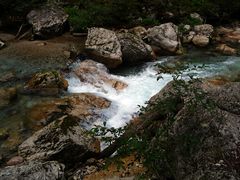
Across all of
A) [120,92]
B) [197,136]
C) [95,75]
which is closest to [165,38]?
[95,75]

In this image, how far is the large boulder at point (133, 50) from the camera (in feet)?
41.2

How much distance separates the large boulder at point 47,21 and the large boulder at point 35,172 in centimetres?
895

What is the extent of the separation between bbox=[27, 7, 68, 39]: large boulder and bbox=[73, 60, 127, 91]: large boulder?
314 cm

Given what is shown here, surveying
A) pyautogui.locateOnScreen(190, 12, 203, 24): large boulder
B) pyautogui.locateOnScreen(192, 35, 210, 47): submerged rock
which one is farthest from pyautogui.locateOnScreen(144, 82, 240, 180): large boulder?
pyautogui.locateOnScreen(190, 12, 203, 24): large boulder

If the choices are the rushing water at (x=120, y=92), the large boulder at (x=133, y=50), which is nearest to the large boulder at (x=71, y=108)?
the rushing water at (x=120, y=92)

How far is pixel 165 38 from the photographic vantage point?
1405 cm

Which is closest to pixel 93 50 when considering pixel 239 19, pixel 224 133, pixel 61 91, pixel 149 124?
pixel 61 91

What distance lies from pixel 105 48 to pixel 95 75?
128 centimetres

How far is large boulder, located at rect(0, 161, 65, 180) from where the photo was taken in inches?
234

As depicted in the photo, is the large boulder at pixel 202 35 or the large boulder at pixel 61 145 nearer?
the large boulder at pixel 61 145

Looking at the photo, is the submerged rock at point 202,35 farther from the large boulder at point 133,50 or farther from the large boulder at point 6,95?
the large boulder at point 6,95

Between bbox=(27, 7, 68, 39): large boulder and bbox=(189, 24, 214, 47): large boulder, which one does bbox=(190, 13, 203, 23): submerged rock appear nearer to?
bbox=(189, 24, 214, 47): large boulder

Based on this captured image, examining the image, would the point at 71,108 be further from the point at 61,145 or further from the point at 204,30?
the point at 204,30

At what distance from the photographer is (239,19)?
746 inches
